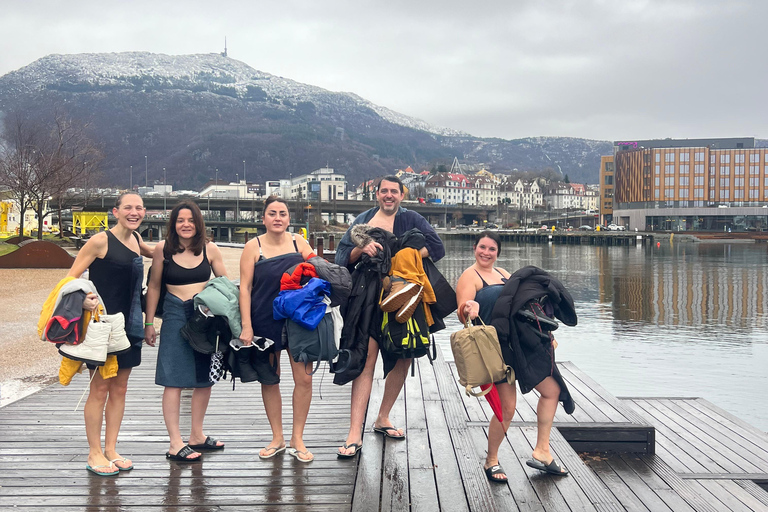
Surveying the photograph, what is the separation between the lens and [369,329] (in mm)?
4293

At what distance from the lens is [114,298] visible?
13.1ft

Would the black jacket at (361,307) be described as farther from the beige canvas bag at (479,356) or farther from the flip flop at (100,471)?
the flip flop at (100,471)

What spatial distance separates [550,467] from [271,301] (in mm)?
2041

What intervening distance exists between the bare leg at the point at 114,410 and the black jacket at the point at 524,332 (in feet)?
7.83

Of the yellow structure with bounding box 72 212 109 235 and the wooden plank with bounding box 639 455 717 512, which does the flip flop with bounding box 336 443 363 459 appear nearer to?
the wooden plank with bounding box 639 455 717 512

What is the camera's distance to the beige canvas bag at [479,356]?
3.88 metres

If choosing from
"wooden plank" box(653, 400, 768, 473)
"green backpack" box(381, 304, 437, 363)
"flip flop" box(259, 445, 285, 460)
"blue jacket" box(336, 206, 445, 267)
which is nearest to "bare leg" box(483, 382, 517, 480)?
"green backpack" box(381, 304, 437, 363)

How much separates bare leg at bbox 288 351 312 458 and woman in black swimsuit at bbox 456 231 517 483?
1.11m

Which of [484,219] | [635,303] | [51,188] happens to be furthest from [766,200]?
[51,188]

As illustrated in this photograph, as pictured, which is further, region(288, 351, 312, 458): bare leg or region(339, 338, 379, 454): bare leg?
region(339, 338, 379, 454): bare leg

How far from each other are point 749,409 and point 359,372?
880 cm

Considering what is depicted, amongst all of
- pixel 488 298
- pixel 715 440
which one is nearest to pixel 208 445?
pixel 488 298

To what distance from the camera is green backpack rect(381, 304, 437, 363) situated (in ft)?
13.8

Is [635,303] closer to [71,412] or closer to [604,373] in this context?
[604,373]
